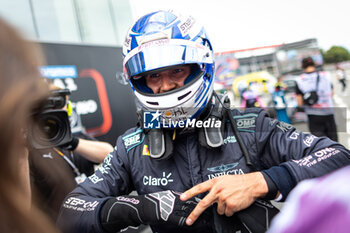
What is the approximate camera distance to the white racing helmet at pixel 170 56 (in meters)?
1.08

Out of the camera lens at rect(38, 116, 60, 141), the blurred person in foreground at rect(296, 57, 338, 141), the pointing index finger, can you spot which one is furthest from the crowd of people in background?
the blurred person in foreground at rect(296, 57, 338, 141)

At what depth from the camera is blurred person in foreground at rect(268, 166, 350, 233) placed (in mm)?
340

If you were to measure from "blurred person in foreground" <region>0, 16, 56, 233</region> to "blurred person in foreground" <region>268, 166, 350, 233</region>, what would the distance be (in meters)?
0.39

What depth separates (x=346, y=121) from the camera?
88 cm

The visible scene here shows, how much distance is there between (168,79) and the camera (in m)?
1.17

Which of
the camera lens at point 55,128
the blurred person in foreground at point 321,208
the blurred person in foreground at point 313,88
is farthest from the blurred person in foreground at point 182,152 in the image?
the blurred person in foreground at point 313,88

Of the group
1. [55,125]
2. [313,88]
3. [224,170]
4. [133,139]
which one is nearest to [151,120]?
[133,139]

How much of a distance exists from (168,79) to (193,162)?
1.28ft

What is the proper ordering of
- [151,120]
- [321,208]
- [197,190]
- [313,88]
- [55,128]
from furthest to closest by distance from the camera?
[313,88] < [55,128] < [151,120] < [197,190] < [321,208]

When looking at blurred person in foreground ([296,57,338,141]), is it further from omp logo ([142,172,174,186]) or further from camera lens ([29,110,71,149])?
camera lens ([29,110,71,149])

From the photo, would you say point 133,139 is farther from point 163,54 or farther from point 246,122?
point 246,122

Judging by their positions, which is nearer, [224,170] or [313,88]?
[224,170]

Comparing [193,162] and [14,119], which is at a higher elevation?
→ [14,119]

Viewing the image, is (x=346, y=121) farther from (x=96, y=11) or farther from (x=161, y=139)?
(x=96, y=11)
